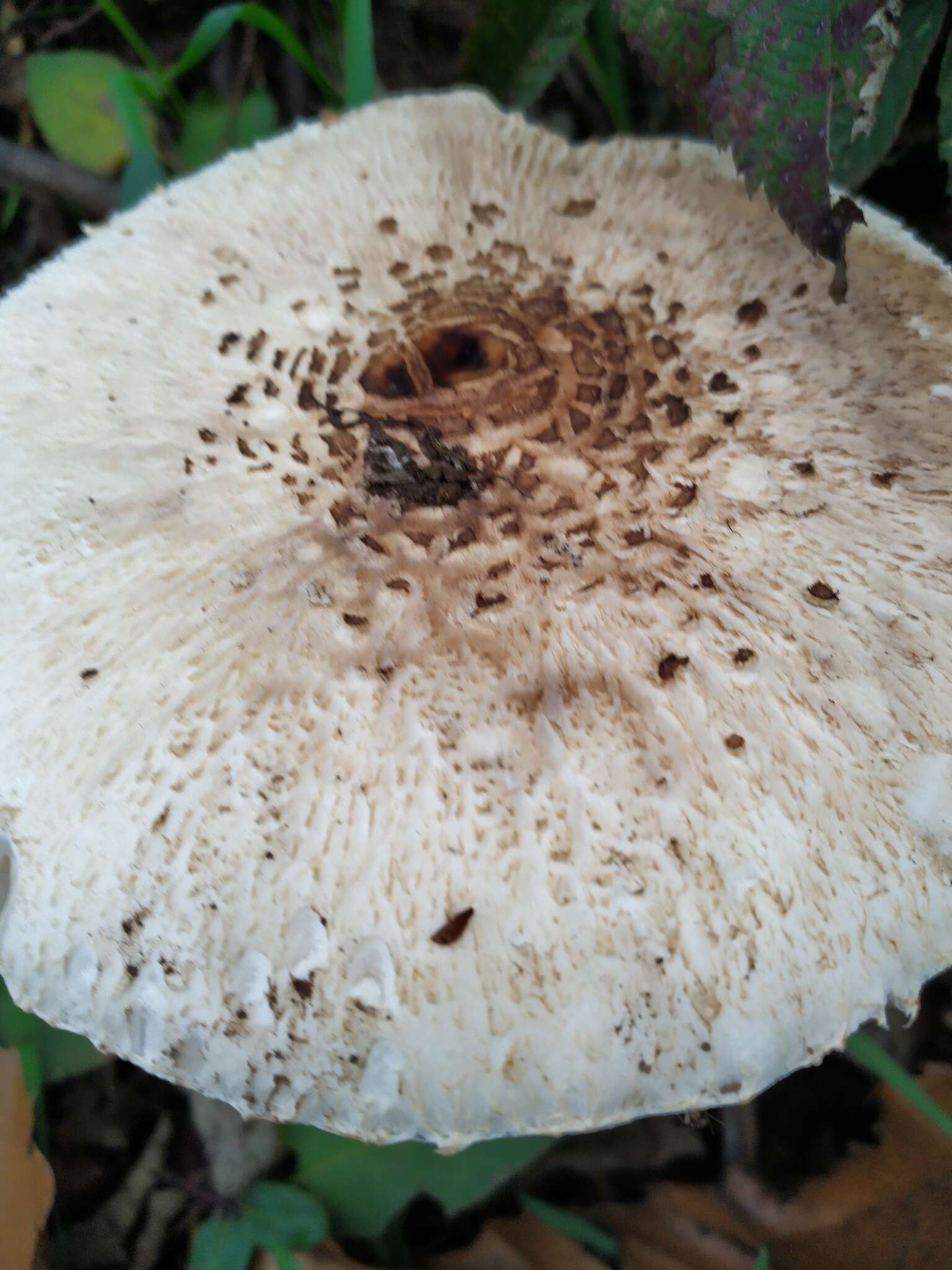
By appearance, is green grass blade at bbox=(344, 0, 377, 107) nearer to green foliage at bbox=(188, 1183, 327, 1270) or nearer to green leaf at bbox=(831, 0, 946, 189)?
green leaf at bbox=(831, 0, 946, 189)

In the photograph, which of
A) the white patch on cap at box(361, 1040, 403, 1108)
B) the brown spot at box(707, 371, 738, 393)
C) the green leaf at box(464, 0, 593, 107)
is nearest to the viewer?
the white patch on cap at box(361, 1040, 403, 1108)

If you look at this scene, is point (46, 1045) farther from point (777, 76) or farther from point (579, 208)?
point (777, 76)

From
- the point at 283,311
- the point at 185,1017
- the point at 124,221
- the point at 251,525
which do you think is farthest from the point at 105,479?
the point at 185,1017

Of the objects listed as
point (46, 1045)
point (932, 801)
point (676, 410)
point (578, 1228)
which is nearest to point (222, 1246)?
point (46, 1045)

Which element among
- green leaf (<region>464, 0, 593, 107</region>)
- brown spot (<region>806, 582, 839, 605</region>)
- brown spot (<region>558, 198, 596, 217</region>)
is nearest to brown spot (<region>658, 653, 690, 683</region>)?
brown spot (<region>806, 582, 839, 605</region>)

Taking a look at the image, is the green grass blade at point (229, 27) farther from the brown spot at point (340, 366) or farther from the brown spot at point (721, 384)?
the brown spot at point (721, 384)

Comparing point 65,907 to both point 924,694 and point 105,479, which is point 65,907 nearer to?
point 105,479
